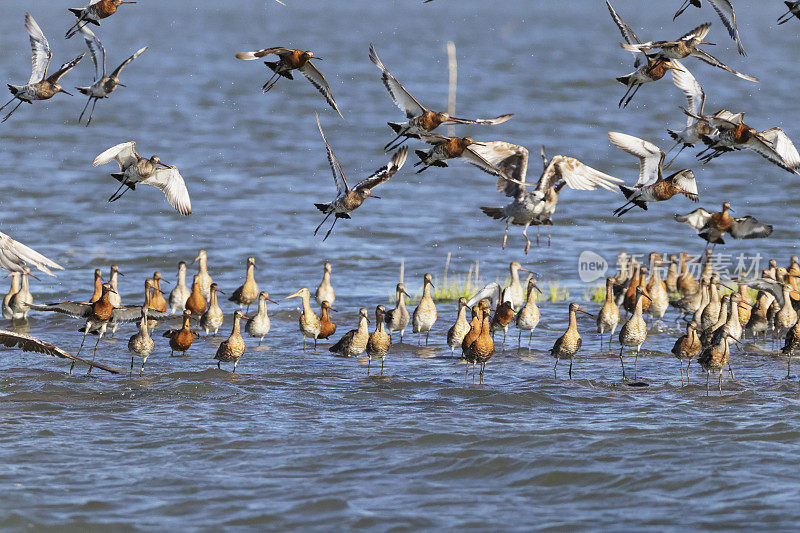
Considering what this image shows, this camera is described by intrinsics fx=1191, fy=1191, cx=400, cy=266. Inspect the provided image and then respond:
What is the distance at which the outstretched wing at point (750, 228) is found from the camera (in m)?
13.2

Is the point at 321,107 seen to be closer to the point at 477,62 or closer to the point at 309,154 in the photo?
the point at 309,154

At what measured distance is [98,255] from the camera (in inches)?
840

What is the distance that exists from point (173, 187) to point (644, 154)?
5.08 m

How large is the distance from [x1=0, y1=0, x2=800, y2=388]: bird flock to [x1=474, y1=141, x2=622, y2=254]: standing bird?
0.06ft

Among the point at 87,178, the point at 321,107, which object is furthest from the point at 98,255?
the point at 321,107

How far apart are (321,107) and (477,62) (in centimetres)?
1776

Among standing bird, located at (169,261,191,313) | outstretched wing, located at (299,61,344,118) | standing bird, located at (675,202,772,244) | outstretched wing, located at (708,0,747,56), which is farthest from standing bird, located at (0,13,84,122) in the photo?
standing bird, located at (675,202,772,244)

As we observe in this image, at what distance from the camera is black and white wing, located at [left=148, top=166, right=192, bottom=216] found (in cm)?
1305

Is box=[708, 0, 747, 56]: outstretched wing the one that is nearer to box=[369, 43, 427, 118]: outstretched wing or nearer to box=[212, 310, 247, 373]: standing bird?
box=[369, 43, 427, 118]: outstretched wing

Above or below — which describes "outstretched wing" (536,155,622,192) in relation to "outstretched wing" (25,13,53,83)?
below

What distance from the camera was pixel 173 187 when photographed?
13094 mm

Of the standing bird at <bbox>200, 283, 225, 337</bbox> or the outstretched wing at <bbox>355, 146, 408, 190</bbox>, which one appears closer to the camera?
the outstretched wing at <bbox>355, 146, 408, 190</bbox>

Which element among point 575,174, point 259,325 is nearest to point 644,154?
point 575,174

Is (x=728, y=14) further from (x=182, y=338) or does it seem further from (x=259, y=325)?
(x=182, y=338)
